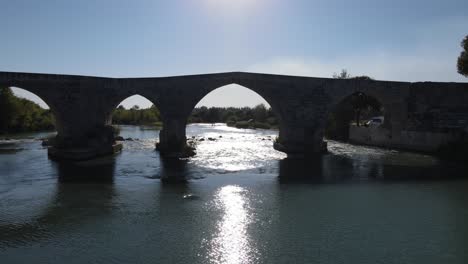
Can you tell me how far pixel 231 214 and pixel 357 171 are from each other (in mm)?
9839

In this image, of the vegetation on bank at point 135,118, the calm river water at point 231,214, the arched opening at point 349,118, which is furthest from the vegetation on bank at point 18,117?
the arched opening at point 349,118

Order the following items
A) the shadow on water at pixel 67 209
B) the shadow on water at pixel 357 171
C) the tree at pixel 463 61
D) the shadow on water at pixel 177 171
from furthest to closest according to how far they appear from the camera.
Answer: the tree at pixel 463 61, the shadow on water at pixel 357 171, the shadow on water at pixel 177 171, the shadow on water at pixel 67 209

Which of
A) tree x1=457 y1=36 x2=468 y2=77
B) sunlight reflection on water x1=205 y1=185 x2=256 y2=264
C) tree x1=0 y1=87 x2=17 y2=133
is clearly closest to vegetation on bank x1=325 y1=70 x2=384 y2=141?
tree x1=457 y1=36 x2=468 y2=77

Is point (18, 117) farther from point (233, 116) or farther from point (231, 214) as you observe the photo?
point (233, 116)

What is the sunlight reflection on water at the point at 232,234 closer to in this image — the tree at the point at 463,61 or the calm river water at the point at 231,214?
the calm river water at the point at 231,214

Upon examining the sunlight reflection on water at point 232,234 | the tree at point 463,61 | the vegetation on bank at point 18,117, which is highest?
the tree at point 463,61

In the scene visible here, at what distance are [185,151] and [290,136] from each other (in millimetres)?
7877

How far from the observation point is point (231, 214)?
33.1ft

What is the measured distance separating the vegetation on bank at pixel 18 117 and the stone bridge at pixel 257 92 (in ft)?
73.5

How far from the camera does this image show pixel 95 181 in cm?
1438

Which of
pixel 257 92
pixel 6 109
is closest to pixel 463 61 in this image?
pixel 257 92

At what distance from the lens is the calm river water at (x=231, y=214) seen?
7.54 m

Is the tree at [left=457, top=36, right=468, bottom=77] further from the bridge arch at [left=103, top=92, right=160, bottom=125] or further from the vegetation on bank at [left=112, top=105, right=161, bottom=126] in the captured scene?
the vegetation on bank at [left=112, top=105, right=161, bottom=126]

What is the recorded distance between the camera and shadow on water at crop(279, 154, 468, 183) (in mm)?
15586
